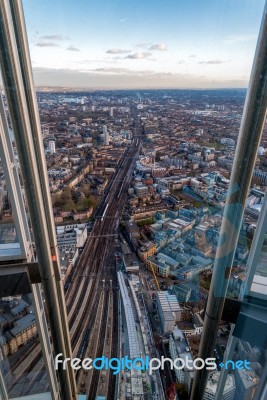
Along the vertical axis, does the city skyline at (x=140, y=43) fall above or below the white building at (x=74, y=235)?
above

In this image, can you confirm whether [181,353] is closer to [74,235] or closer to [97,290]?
[97,290]

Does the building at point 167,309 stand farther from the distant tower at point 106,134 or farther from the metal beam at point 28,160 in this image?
the distant tower at point 106,134

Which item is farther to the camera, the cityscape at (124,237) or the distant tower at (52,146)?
the distant tower at (52,146)

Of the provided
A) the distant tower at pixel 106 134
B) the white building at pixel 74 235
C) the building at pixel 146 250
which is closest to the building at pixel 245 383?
the building at pixel 146 250

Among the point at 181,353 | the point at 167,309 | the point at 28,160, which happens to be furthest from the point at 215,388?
the point at 28,160

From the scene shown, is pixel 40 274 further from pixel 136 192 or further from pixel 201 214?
pixel 136 192

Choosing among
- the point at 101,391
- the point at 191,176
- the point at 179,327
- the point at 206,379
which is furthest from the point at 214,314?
the point at 101,391
